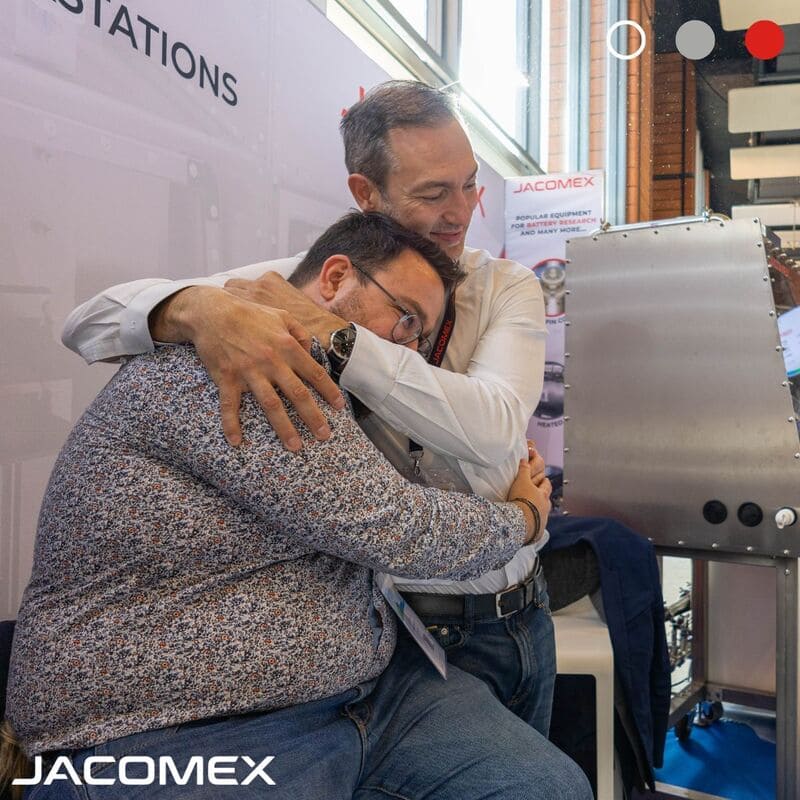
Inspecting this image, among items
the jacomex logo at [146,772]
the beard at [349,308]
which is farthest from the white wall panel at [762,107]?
the jacomex logo at [146,772]

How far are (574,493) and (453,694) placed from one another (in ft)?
4.85

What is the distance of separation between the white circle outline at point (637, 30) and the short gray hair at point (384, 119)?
2.97 metres

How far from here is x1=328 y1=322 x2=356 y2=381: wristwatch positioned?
1025 millimetres

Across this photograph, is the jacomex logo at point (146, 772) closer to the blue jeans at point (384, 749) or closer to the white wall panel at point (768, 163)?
the blue jeans at point (384, 749)

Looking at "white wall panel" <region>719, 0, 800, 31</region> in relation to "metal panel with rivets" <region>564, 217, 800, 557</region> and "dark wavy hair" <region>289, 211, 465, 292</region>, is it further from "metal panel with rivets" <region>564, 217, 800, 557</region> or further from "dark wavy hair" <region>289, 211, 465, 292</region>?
"dark wavy hair" <region>289, 211, 465, 292</region>

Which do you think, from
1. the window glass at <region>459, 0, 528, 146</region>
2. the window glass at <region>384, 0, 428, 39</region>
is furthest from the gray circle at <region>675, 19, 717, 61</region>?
the window glass at <region>384, 0, 428, 39</region>

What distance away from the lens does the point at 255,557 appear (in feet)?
2.90

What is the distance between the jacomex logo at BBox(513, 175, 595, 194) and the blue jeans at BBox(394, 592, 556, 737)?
10.9ft

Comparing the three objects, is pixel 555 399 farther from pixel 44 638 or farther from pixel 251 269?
pixel 44 638

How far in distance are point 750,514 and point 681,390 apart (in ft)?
1.26

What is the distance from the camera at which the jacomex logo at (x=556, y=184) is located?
4.28m

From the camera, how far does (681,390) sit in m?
→ 2.38

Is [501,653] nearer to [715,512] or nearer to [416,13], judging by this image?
[715,512]

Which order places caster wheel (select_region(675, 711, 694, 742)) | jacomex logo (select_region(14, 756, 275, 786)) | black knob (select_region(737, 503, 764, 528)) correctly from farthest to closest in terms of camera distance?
caster wheel (select_region(675, 711, 694, 742))
black knob (select_region(737, 503, 764, 528))
jacomex logo (select_region(14, 756, 275, 786))
